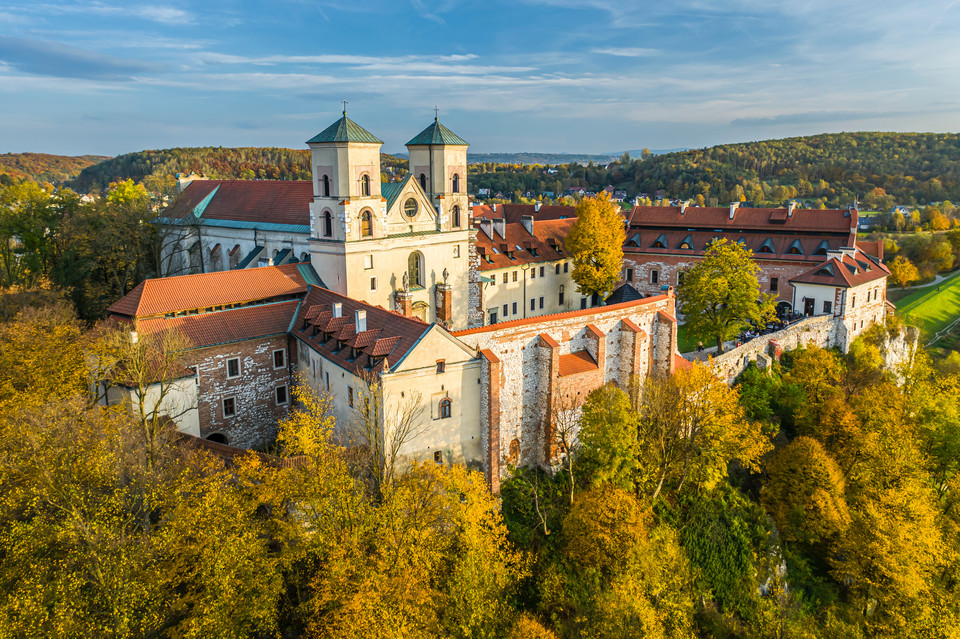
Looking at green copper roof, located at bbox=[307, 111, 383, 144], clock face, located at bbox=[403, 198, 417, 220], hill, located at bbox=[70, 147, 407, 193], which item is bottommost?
clock face, located at bbox=[403, 198, 417, 220]

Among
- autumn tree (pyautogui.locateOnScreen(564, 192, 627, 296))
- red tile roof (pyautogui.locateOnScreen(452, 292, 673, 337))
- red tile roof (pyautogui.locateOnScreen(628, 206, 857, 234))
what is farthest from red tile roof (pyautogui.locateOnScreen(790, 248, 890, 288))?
red tile roof (pyautogui.locateOnScreen(452, 292, 673, 337))

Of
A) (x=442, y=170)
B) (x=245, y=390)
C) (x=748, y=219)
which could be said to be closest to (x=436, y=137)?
(x=442, y=170)

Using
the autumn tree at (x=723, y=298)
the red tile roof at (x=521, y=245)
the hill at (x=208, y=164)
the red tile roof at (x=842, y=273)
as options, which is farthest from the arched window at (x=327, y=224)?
the hill at (x=208, y=164)

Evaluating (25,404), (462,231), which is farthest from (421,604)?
(462,231)

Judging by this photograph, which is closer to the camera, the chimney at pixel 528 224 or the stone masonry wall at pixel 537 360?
the stone masonry wall at pixel 537 360

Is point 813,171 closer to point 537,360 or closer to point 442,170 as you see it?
point 442,170

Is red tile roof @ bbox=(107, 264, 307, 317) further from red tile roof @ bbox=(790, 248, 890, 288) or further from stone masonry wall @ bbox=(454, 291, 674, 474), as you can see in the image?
red tile roof @ bbox=(790, 248, 890, 288)

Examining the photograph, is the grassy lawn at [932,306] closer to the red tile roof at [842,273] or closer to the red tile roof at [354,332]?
the red tile roof at [842,273]
